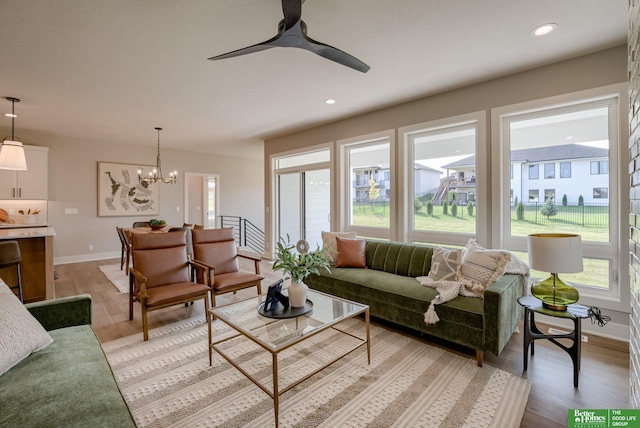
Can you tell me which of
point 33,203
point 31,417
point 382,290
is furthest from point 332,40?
point 33,203

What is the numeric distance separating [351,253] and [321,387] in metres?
1.80

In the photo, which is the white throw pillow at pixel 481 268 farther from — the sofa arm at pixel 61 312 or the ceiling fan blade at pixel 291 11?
the sofa arm at pixel 61 312

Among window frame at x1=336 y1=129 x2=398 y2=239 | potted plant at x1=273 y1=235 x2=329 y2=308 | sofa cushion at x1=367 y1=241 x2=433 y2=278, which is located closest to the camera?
potted plant at x1=273 y1=235 x2=329 y2=308

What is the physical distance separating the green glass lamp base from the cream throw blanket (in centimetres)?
34

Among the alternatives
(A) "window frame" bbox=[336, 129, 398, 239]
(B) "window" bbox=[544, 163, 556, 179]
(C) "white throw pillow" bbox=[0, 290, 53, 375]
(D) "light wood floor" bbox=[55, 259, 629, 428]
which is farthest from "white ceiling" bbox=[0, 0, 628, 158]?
(D) "light wood floor" bbox=[55, 259, 629, 428]

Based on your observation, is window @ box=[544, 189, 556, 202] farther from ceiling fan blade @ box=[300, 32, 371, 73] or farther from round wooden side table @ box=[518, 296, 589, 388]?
ceiling fan blade @ box=[300, 32, 371, 73]

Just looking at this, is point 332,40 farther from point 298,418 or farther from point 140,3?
point 298,418

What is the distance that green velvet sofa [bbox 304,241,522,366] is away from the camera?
2.27m

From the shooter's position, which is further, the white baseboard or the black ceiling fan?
the white baseboard

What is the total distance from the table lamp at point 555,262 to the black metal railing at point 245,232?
7018 mm

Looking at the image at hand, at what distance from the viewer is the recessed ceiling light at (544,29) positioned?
2387 mm

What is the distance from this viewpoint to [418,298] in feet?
8.73

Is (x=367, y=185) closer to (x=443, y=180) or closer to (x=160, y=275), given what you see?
(x=443, y=180)

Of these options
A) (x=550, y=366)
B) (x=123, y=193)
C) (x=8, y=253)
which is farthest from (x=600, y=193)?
(x=123, y=193)
